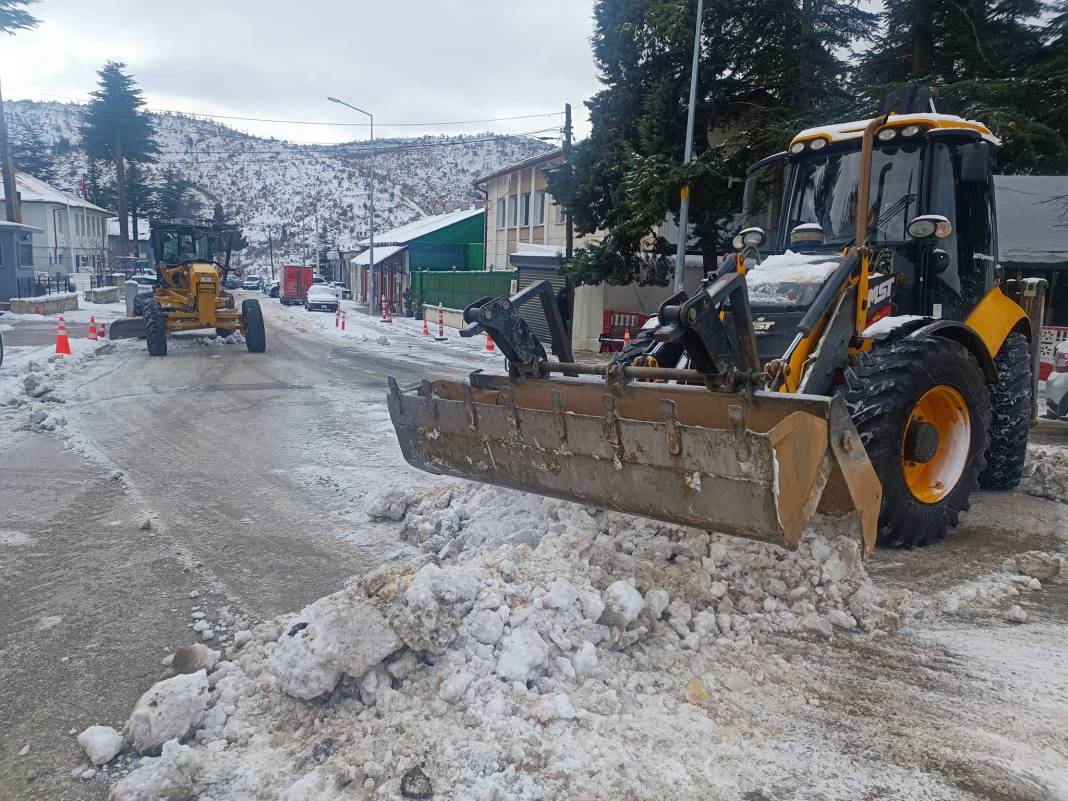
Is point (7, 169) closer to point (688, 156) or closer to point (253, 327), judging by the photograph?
point (253, 327)

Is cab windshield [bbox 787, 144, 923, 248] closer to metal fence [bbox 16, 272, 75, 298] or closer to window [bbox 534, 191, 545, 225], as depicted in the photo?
window [bbox 534, 191, 545, 225]

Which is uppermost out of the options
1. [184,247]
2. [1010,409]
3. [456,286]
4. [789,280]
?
[184,247]

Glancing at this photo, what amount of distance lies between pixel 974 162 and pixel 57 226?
213 ft

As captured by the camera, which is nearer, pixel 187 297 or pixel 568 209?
pixel 187 297

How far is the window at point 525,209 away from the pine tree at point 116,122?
117 feet

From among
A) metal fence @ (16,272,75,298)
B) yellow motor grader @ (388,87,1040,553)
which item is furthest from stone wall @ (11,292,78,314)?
yellow motor grader @ (388,87,1040,553)

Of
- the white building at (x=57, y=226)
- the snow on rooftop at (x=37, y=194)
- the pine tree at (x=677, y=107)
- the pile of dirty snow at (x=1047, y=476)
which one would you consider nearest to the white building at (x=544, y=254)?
the pine tree at (x=677, y=107)

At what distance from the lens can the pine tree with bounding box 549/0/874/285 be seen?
15.7 metres

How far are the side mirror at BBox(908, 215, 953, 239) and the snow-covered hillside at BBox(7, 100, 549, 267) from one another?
8563cm

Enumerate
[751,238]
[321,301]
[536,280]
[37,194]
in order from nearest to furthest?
[751,238] < [536,280] < [321,301] < [37,194]

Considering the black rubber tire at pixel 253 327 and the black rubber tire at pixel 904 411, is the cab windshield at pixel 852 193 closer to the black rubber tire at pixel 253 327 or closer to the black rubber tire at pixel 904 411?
the black rubber tire at pixel 904 411

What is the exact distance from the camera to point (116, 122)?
57969mm

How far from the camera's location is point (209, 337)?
19.3m

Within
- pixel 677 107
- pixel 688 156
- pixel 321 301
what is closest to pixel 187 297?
pixel 688 156
